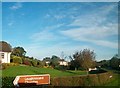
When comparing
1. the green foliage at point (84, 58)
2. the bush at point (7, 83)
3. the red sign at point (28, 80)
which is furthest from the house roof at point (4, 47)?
the red sign at point (28, 80)

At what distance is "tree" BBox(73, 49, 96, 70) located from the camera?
171ft

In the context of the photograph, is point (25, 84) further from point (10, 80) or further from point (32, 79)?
point (10, 80)

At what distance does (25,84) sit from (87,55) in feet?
133

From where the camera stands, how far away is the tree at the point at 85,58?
52.2 m

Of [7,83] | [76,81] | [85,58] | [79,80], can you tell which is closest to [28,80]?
[7,83]

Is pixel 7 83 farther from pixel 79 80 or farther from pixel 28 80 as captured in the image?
pixel 79 80

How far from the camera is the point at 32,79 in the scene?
12.5 metres

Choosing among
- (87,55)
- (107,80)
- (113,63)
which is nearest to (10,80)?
(107,80)

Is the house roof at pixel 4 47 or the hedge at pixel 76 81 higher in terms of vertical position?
the house roof at pixel 4 47

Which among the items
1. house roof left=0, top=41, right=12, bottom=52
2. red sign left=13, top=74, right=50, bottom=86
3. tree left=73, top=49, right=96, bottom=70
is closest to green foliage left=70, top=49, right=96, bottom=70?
tree left=73, top=49, right=96, bottom=70

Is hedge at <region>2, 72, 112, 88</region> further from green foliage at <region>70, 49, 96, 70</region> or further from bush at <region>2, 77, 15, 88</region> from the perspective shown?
green foliage at <region>70, 49, 96, 70</region>

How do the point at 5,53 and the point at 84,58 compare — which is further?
the point at 84,58

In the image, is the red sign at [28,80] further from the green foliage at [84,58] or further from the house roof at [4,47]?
the green foliage at [84,58]

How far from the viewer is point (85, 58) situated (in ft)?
173
